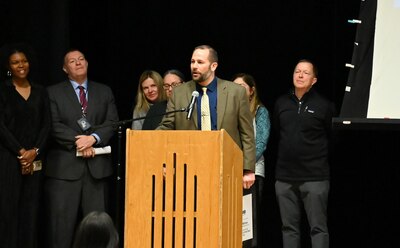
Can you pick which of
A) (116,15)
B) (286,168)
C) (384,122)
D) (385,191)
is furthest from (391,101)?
(116,15)

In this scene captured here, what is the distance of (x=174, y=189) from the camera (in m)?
4.48

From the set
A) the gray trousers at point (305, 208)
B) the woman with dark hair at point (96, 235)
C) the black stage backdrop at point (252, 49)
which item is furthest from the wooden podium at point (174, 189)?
the black stage backdrop at point (252, 49)

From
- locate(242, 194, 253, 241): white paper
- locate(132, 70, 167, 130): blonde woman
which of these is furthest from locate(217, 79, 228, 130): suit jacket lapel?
locate(132, 70, 167, 130): blonde woman

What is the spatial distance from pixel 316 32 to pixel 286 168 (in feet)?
4.76

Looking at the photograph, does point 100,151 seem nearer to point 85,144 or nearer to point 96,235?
point 85,144

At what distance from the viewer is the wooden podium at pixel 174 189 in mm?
4410

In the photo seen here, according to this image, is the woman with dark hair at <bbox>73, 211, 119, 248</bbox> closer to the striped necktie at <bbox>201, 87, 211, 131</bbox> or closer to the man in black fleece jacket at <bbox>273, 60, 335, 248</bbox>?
the striped necktie at <bbox>201, 87, 211, 131</bbox>

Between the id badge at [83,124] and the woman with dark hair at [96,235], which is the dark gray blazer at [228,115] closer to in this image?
the id badge at [83,124]

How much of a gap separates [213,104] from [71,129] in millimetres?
1493

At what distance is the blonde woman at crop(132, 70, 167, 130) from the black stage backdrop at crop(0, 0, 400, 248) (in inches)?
38.7

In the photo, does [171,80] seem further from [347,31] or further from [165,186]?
[165,186]

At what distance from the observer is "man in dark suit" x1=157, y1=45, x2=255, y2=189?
Answer: 228 inches

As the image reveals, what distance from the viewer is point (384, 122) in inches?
246

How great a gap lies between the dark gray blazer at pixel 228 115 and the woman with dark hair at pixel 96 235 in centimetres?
245
